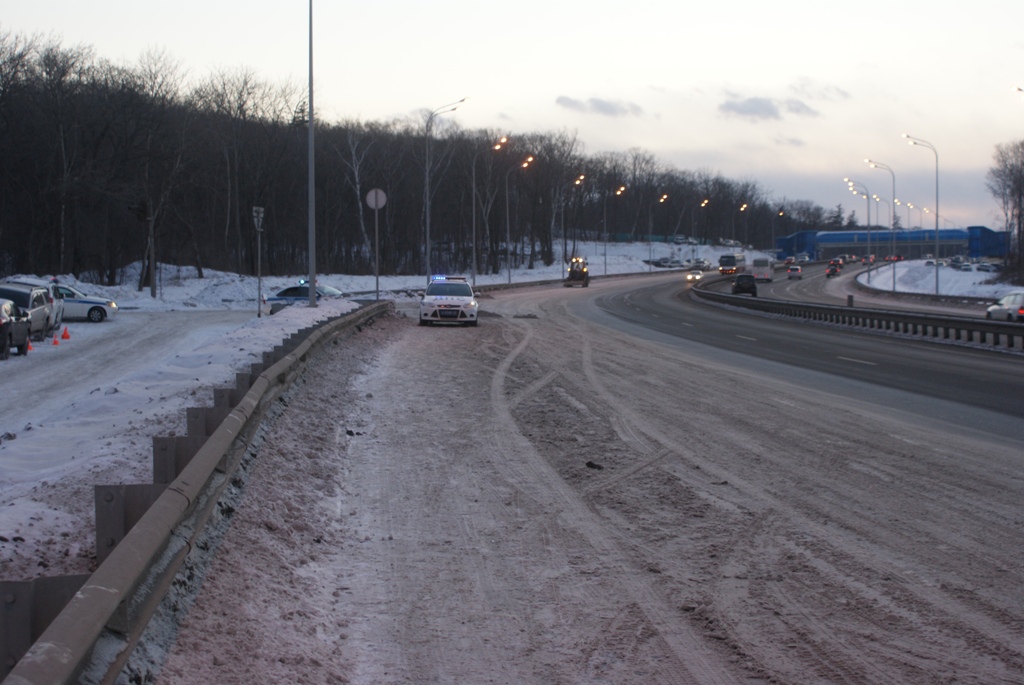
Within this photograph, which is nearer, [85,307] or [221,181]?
[85,307]

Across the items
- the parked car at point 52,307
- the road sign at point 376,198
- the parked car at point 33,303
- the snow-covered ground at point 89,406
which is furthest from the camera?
the road sign at point 376,198

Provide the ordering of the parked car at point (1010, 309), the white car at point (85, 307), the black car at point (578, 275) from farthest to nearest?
the black car at point (578, 275) → the white car at point (85, 307) → the parked car at point (1010, 309)

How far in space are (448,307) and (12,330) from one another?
13012mm

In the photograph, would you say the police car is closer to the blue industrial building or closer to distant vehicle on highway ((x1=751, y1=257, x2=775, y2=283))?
distant vehicle on highway ((x1=751, y1=257, x2=775, y2=283))

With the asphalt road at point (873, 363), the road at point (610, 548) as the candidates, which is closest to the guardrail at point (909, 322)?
the asphalt road at point (873, 363)

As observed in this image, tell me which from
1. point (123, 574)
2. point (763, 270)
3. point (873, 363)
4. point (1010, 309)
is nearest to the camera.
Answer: point (123, 574)

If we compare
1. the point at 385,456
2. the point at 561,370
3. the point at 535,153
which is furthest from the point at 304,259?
the point at 385,456

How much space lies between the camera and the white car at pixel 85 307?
39719 millimetres

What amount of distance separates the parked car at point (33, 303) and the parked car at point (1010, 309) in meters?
34.8

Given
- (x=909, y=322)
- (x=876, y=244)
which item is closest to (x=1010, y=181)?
Answer: (x=876, y=244)

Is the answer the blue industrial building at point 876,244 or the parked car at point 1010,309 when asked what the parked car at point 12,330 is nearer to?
the parked car at point 1010,309

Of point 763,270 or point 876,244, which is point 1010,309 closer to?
point 763,270

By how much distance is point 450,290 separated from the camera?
32.5 m

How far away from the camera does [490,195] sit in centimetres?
10450
